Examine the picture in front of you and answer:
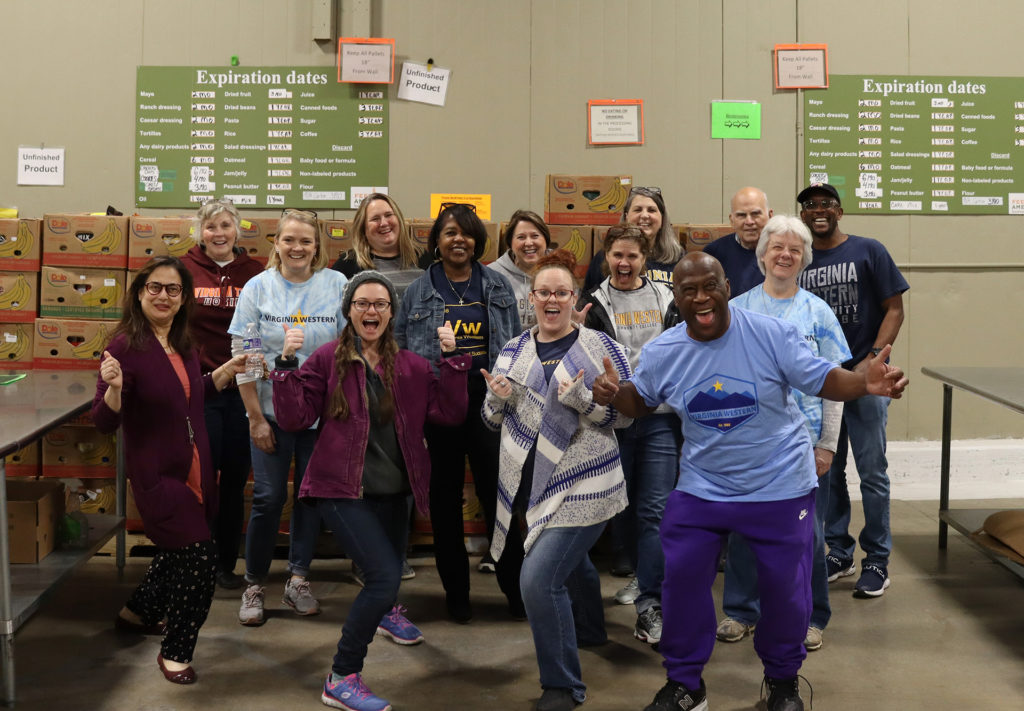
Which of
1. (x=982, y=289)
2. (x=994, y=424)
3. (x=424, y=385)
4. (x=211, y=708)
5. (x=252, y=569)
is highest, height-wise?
(x=982, y=289)

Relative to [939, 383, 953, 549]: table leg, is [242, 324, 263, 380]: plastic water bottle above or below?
above

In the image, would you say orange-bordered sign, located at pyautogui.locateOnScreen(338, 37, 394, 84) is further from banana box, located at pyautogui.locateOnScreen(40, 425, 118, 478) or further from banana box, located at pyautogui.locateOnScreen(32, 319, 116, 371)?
banana box, located at pyautogui.locateOnScreen(40, 425, 118, 478)

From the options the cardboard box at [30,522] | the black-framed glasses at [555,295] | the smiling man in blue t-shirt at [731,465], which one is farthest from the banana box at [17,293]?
the smiling man in blue t-shirt at [731,465]

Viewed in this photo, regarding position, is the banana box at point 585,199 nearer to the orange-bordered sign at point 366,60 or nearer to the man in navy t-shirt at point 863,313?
the man in navy t-shirt at point 863,313

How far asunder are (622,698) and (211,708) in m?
1.37

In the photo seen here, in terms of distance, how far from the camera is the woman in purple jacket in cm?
310

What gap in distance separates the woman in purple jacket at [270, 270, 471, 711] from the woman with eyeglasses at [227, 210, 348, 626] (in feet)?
2.08

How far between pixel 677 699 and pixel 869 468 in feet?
5.86

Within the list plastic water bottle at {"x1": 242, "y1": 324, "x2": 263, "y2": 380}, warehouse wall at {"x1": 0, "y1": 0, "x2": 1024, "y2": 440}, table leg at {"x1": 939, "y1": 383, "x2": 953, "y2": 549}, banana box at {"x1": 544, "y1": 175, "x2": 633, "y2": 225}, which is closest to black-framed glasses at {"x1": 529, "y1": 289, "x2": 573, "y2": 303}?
plastic water bottle at {"x1": 242, "y1": 324, "x2": 263, "y2": 380}

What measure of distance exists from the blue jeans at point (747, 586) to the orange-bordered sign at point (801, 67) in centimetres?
341

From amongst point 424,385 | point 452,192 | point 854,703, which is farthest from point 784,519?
point 452,192

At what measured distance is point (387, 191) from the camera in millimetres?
6113

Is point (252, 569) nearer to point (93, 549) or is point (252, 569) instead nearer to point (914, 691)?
point (93, 549)

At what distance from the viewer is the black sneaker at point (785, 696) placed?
119 inches
